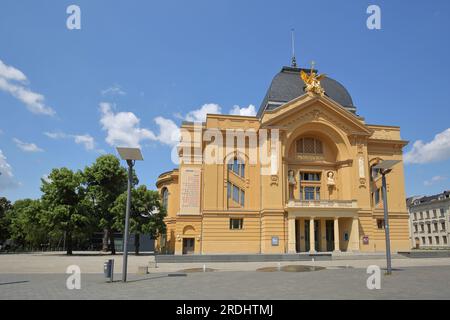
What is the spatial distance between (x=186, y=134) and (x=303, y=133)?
14377 millimetres

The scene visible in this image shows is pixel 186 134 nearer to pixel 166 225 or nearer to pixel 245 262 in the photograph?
pixel 166 225

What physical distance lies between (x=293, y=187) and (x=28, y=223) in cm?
3469

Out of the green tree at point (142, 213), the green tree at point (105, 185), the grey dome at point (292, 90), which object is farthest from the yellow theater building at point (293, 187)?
the green tree at point (105, 185)

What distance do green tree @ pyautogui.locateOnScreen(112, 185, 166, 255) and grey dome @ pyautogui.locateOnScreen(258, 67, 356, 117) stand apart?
18.7 meters

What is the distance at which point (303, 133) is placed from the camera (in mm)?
44812

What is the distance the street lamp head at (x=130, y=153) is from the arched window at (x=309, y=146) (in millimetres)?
31185

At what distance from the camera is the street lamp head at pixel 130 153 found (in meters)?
16.6

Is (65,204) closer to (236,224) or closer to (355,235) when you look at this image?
(236,224)

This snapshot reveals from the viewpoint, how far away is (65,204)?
45.7m

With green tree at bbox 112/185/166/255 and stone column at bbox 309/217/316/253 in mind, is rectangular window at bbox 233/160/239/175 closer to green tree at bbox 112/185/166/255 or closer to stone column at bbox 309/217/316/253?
stone column at bbox 309/217/316/253

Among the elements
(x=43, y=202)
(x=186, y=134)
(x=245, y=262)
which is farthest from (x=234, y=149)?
(x=43, y=202)

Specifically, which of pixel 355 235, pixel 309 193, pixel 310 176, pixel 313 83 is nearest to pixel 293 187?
pixel 309 193

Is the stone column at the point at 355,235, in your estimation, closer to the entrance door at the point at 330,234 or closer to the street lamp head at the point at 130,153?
the entrance door at the point at 330,234

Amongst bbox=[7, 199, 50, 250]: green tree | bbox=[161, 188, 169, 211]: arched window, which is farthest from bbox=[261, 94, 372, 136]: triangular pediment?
bbox=[7, 199, 50, 250]: green tree
